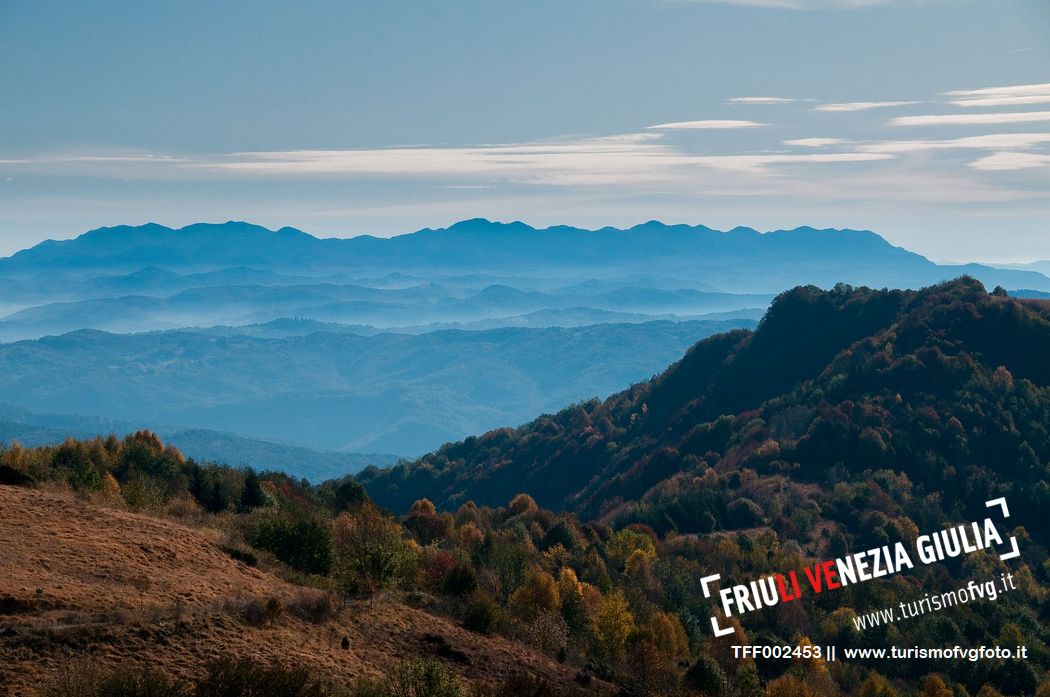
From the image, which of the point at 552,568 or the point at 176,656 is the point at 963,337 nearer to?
the point at 552,568

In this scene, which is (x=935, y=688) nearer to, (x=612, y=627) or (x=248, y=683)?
(x=612, y=627)

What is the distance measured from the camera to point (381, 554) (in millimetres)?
47562

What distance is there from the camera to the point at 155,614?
35.8 meters

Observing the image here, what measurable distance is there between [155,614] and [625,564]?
72456 millimetres

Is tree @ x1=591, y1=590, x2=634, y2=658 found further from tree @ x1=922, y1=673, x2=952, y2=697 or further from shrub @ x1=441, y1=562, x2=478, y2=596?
tree @ x1=922, y1=673, x2=952, y2=697

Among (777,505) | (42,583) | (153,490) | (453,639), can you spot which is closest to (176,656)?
(42,583)

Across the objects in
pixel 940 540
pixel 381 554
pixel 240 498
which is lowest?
pixel 940 540

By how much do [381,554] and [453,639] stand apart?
614 cm

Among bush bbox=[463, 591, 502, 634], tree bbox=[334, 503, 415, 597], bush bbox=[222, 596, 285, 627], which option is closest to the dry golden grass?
bush bbox=[222, 596, 285, 627]

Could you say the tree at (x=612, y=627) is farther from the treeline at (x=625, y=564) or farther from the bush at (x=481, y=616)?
the bush at (x=481, y=616)

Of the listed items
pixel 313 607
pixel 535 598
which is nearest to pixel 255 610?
pixel 313 607

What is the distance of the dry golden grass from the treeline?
3.27 metres

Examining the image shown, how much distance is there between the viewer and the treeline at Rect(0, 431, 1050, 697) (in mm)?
53438

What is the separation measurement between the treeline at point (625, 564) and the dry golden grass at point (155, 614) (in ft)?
10.7
